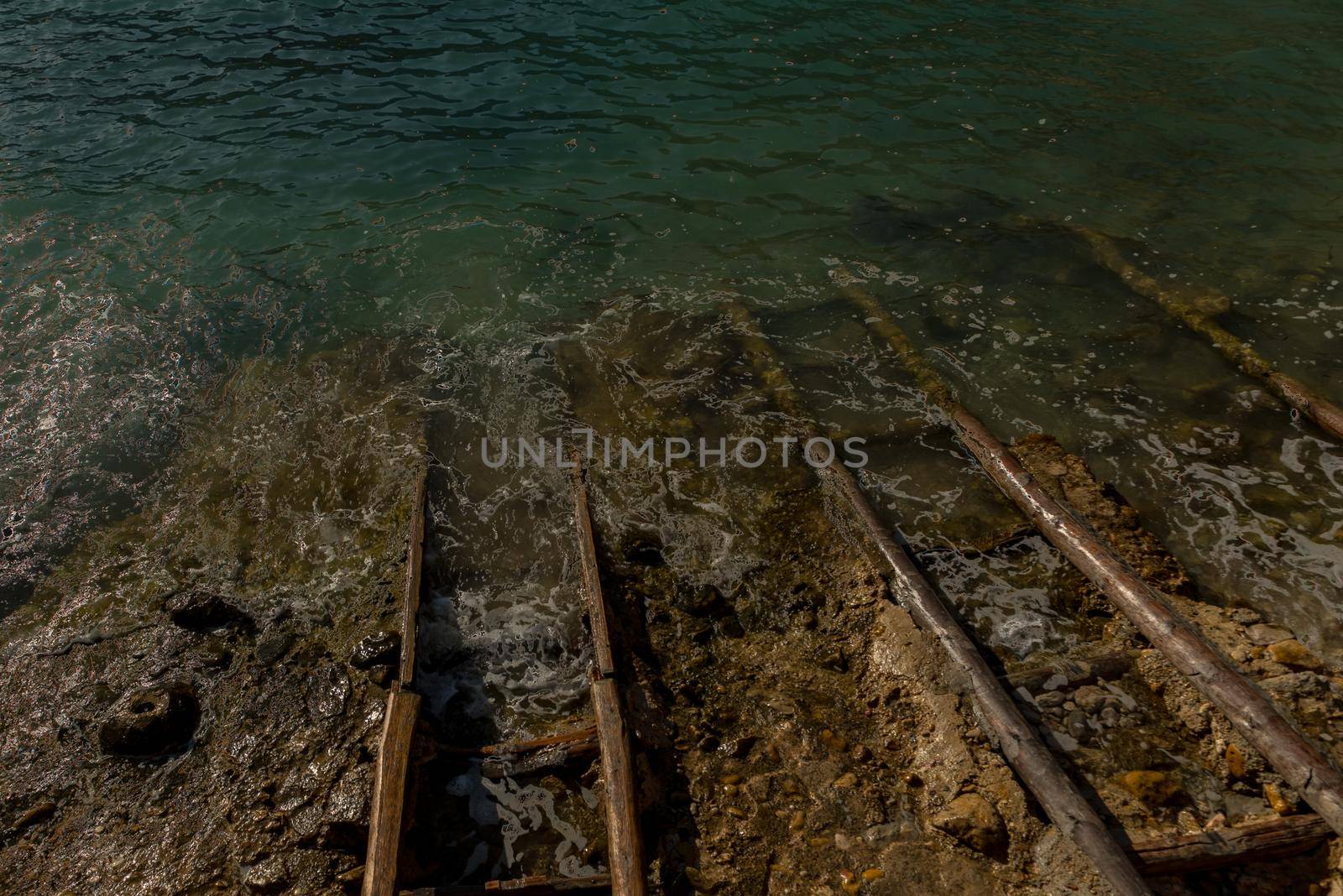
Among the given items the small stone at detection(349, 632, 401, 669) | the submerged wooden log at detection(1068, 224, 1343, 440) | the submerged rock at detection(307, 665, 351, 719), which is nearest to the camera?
the submerged rock at detection(307, 665, 351, 719)

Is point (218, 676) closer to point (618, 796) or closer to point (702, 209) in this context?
point (618, 796)

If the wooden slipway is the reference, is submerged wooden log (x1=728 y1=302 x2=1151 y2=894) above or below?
above

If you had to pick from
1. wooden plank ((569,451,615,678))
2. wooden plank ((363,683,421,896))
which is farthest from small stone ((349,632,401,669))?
wooden plank ((569,451,615,678))

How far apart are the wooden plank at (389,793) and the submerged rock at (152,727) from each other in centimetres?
208

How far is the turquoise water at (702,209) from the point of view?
30.1ft

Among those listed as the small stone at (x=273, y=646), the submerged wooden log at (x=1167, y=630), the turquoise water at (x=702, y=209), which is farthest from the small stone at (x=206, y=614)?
the submerged wooden log at (x=1167, y=630)

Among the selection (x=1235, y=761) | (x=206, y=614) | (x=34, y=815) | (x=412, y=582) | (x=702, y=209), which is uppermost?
(x=702, y=209)

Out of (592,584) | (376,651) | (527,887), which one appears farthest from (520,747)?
(376,651)

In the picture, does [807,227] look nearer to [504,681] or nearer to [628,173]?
[628,173]

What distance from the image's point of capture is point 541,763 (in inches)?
225

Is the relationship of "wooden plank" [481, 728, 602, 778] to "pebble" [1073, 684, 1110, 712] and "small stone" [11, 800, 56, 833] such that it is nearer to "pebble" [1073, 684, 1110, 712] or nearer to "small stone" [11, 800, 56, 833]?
"small stone" [11, 800, 56, 833]

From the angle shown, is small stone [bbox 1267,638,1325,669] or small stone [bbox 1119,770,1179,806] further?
small stone [bbox 1267,638,1325,669]

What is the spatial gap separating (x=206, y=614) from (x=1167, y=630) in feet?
28.2

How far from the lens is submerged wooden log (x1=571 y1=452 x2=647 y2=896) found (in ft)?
15.2
